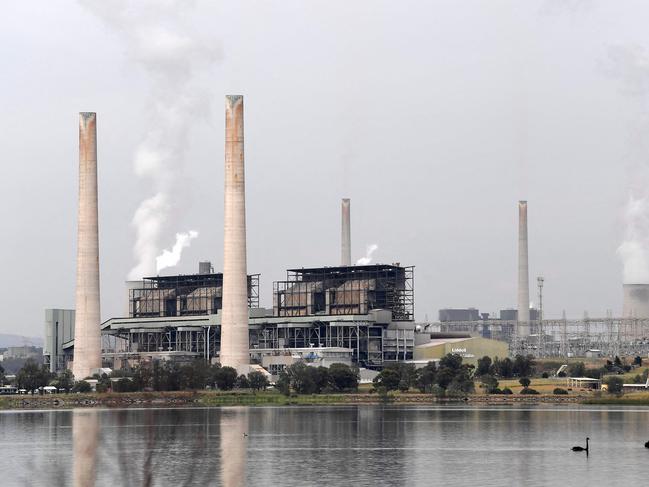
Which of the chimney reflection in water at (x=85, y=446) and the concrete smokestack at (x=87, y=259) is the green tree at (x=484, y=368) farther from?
the chimney reflection in water at (x=85, y=446)

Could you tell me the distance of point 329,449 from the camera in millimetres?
91500

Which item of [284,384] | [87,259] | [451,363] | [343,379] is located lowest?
[284,384]

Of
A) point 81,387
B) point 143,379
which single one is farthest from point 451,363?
point 81,387

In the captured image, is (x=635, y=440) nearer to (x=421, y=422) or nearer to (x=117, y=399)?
(x=421, y=422)

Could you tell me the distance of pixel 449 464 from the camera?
81.2 metres

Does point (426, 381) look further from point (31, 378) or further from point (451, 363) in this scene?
point (31, 378)

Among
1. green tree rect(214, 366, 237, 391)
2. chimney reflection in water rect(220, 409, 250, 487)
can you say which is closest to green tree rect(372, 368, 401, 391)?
green tree rect(214, 366, 237, 391)

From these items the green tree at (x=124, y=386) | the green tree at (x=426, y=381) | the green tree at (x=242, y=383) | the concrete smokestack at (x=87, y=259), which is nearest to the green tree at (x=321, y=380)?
the green tree at (x=242, y=383)

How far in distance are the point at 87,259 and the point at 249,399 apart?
117ft

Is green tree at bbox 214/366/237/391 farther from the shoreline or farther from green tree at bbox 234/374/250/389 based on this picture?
the shoreline

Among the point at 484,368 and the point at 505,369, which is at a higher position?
the point at 484,368

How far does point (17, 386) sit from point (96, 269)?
21.9 meters

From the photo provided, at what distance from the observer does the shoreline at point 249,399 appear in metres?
162

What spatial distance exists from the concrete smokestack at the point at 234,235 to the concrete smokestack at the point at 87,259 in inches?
795
